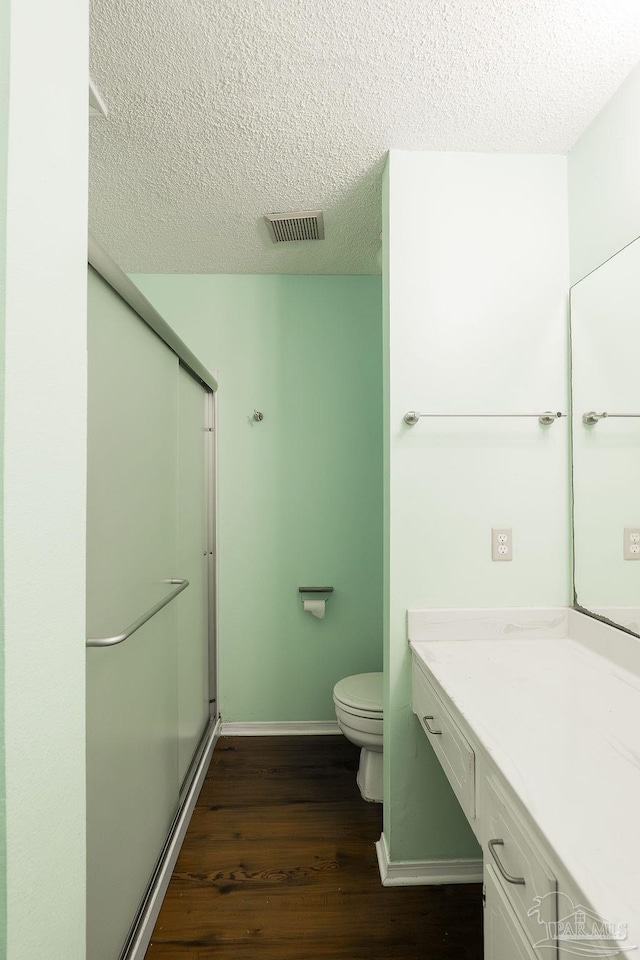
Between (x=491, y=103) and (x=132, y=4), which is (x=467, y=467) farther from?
(x=132, y=4)

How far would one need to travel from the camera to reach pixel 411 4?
110 cm

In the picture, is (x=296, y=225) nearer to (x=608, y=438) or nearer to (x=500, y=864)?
(x=608, y=438)

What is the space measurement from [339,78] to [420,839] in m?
2.29

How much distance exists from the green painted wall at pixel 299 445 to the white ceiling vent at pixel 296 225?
384 mm

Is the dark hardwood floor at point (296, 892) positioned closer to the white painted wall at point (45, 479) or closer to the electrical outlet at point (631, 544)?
the white painted wall at point (45, 479)

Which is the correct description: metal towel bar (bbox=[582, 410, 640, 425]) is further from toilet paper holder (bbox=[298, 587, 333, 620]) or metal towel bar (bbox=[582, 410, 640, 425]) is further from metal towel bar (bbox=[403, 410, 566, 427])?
toilet paper holder (bbox=[298, 587, 333, 620])

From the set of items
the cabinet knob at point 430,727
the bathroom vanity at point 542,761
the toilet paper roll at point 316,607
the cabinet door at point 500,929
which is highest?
the bathroom vanity at point 542,761

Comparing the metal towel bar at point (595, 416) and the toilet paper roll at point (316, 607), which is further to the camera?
the toilet paper roll at point (316, 607)

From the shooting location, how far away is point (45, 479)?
639mm

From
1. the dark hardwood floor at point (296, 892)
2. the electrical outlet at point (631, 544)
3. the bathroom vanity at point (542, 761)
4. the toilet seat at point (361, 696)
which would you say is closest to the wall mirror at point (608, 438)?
the electrical outlet at point (631, 544)

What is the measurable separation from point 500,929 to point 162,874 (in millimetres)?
1113

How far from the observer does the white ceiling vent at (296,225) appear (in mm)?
1937

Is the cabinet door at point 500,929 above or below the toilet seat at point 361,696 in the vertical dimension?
above

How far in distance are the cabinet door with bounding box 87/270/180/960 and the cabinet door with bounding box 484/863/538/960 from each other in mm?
798
